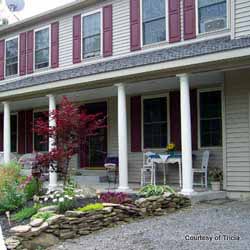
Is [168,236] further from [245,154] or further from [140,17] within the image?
[140,17]

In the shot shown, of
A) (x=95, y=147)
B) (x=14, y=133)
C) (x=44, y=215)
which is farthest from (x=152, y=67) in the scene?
(x=14, y=133)

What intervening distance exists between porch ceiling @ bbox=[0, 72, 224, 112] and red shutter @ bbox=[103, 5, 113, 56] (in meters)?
1.35

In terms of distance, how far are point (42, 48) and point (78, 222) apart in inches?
371

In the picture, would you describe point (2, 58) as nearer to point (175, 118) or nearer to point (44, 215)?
point (175, 118)

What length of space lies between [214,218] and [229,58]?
9.99ft

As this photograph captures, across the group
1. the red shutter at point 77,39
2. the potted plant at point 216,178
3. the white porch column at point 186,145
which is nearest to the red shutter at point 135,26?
the red shutter at point 77,39

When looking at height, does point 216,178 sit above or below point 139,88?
below

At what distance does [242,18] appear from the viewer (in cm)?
991

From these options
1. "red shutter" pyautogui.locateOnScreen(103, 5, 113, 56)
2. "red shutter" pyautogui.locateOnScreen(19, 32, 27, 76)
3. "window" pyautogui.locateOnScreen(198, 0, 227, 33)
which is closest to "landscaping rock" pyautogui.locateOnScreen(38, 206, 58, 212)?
"window" pyautogui.locateOnScreen(198, 0, 227, 33)

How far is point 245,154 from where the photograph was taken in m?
10.1

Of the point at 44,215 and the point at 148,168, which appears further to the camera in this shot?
the point at 148,168

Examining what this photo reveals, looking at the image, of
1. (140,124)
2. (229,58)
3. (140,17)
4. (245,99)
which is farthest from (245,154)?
(140,17)

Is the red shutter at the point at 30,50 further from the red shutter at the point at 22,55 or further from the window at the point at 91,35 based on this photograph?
the window at the point at 91,35

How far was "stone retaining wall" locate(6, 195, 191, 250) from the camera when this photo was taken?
6.81 meters
